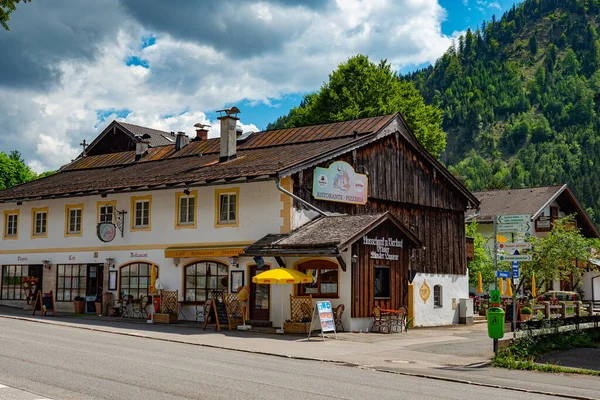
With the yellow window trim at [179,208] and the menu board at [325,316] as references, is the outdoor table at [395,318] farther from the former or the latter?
the yellow window trim at [179,208]

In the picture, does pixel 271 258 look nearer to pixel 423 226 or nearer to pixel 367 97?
pixel 423 226

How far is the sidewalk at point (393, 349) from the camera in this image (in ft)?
46.1

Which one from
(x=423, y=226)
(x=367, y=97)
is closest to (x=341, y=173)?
(x=423, y=226)

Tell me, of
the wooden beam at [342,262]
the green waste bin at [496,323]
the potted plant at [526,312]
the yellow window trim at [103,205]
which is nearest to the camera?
the green waste bin at [496,323]

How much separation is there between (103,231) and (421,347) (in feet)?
49.7

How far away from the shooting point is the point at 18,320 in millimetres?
26578

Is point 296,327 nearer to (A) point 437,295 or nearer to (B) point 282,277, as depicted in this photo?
(B) point 282,277

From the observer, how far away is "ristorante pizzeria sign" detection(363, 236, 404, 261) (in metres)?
24.6

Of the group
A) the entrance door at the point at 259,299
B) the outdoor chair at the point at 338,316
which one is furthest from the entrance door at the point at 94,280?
the outdoor chair at the point at 338,316

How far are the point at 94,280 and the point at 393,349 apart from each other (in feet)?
53.3

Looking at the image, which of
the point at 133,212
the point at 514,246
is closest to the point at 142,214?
the point at 133,212

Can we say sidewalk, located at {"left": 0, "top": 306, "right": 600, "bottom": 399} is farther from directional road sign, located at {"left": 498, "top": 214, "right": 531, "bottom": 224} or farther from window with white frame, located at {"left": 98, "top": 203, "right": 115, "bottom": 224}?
window with white frame, located at {"left": 98, "top": 203, "right": 115, "bottom": 224}

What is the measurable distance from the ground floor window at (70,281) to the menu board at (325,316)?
542 inches

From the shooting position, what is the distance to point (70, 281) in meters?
32.2
